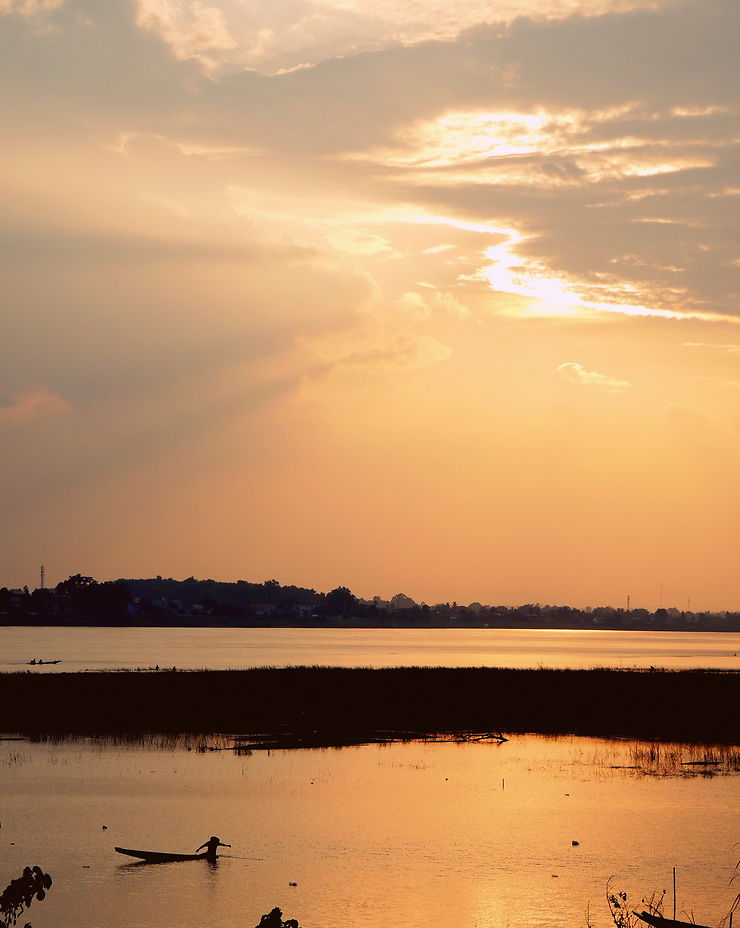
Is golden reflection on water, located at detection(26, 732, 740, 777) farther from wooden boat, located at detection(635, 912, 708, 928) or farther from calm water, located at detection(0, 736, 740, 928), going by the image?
wooden boat, located at detection(635, 912, 708, 928)

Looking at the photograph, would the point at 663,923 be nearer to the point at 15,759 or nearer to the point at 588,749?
the point at 588,749

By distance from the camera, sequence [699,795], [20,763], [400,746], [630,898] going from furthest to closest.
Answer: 1. [400,746]
2. [20,763]
3. [699,795]
4. [630,898]

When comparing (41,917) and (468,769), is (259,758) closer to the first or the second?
(468,769)

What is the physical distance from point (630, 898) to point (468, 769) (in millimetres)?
17220

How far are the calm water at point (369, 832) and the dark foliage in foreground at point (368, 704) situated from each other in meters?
6.07

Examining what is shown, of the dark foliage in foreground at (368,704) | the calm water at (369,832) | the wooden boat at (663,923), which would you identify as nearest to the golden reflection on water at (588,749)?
the calm water at (369,832)

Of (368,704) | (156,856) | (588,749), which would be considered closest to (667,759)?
(588,749)

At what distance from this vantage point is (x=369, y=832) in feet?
103

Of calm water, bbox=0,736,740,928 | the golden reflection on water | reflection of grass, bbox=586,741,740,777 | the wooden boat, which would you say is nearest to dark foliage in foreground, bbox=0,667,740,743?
the golden reflection on water

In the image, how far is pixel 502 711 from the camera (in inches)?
2308

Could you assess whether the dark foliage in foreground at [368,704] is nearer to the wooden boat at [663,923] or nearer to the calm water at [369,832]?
the calm water at [369,832]

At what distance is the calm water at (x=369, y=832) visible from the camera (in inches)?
950

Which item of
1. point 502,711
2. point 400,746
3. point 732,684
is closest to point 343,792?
point 400,746

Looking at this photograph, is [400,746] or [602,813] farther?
[400,746]
